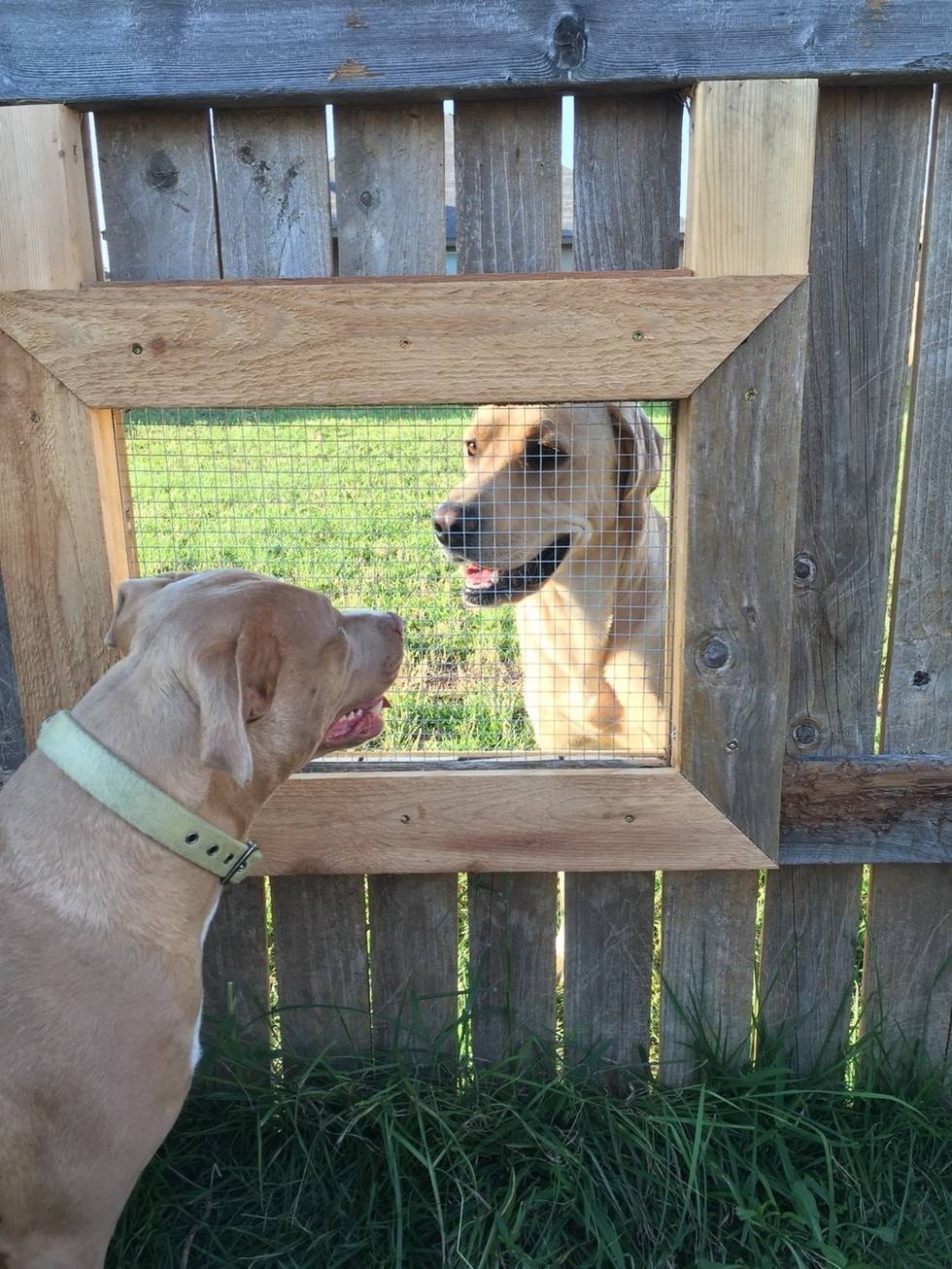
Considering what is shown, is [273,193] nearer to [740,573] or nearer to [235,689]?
[235,689]

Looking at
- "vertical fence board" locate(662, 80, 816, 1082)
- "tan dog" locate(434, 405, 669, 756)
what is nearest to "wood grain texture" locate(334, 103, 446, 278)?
"vertical fence board" locate(662, 80, 816, 1082)

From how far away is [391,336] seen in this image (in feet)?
7.24

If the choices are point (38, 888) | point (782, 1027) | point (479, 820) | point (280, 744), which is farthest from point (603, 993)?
point (38, 888)

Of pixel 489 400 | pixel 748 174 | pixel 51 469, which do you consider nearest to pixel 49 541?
pixel 51 469

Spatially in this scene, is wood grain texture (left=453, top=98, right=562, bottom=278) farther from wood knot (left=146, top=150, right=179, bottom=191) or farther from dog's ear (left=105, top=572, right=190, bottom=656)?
dog's ear (left=105, top=572, right=190, bottom=656)

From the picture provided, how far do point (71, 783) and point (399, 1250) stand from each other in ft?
4.08

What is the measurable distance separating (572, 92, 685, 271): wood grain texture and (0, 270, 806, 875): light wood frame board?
0.19 m

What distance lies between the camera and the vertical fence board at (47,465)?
Result: 7.22 ft

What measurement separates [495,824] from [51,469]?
4.32 ft

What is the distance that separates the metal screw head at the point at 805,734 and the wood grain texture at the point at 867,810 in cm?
6

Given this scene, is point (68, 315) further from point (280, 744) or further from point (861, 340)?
point (861, 340)

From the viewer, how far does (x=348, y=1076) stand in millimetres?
2668

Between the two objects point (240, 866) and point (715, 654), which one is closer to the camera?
point (240, 866)

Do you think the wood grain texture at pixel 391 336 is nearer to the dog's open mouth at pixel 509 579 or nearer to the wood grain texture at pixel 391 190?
the wood grain texture at pixel 391 190
